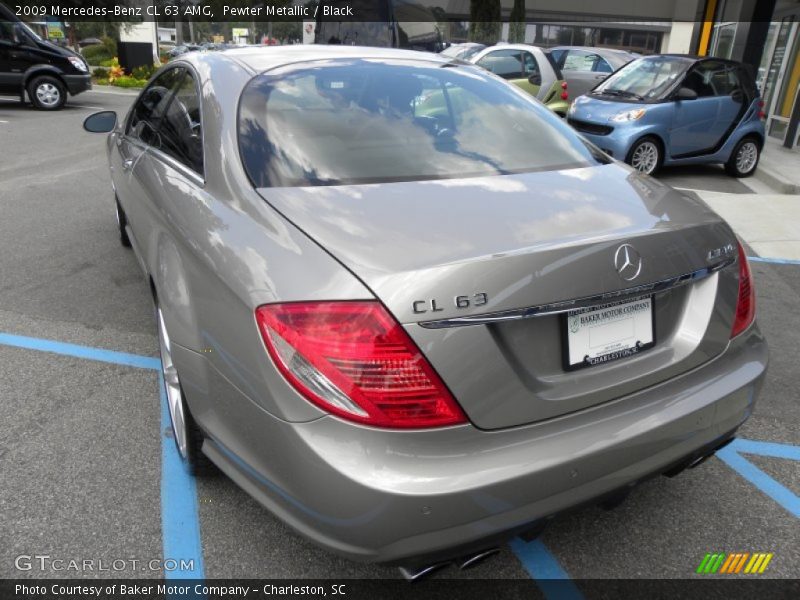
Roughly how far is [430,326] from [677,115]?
8.32m

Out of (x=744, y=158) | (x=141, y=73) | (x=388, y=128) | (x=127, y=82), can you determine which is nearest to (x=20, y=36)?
(x=127, y=82)

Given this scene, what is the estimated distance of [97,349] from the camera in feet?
11.8

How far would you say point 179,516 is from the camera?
2367mm

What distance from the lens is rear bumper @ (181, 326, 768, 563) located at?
5.13 ft

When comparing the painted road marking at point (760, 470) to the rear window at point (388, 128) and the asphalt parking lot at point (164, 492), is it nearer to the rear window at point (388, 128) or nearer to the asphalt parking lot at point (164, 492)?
the asphalt parking lot at point (164, 492)

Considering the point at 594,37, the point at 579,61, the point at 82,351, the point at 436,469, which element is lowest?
the point at 82,351

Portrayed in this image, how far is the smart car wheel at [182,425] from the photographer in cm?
233

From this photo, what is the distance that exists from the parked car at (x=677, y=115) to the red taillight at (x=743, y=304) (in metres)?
6.68

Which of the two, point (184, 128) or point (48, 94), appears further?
point (48, 94)

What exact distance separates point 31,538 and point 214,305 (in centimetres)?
113

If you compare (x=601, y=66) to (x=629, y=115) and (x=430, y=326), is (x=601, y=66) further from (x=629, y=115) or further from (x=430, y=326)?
(x=430, y=326)

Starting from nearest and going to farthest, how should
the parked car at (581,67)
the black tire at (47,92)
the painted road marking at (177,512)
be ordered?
the painted road marking at (177,512) → the black tire at (47,92) → the parked car at (581,67)

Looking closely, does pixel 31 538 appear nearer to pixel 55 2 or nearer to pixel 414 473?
pixel 414 473

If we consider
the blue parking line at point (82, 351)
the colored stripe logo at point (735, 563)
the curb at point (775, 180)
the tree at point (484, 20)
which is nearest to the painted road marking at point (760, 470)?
the colored stripe logo at point (735, 563)
